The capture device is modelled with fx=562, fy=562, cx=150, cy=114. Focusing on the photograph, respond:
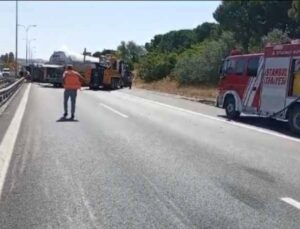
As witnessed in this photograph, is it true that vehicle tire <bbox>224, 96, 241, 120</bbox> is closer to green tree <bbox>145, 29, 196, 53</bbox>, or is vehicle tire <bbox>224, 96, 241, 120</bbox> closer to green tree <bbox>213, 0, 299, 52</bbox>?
green tree <bbox>213, 0, 299, 52</bbox>

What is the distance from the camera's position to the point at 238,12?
2076 inches

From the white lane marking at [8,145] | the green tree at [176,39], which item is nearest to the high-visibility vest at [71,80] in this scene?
the white lane marking at [8,145]

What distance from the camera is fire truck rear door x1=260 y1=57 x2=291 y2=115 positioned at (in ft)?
56.9

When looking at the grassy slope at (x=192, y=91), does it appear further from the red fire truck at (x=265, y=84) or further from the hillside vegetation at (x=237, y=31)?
the red fire truck at (x=265, y=84)

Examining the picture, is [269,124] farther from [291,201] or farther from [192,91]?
[192,91]

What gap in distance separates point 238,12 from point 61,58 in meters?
18.1

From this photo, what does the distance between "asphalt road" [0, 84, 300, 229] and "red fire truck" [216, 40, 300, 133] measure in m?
2.06

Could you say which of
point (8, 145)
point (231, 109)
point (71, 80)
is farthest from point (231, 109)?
point (8, 145)

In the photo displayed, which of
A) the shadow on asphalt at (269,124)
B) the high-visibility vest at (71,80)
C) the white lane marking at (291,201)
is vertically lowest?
the shadow on asphalt at (269,124)

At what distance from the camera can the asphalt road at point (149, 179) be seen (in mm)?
6355

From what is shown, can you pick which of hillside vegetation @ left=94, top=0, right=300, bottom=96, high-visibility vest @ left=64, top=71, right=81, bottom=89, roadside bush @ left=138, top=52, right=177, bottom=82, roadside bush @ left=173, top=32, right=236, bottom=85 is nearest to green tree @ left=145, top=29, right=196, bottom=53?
roadside bush @ left=138, top=52, right=177, bottom=82

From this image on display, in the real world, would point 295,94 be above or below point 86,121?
above

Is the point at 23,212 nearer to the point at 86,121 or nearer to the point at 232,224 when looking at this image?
the point at 232,224

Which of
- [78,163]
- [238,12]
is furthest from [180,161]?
[238,12]
